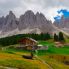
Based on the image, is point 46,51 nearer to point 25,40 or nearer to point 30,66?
point 25,40

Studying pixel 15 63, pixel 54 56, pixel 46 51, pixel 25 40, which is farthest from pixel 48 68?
pixel 25 40

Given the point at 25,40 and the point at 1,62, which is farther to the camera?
the point at 25,40

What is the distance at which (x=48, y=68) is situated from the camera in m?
74.2

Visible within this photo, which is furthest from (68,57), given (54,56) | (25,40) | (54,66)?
(25,40)

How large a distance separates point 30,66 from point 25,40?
103015mm

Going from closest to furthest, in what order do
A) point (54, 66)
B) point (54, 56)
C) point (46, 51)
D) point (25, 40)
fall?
point (54, 66) < point (54, 56) < point (46, 51) < point (25, 40)

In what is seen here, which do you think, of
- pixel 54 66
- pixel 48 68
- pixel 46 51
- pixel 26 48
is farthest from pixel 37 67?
pixel 26 48

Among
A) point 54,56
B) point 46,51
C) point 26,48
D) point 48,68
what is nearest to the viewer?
point 48,68

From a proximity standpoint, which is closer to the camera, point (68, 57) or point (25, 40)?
point (68, 57)

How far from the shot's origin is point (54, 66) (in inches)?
3142

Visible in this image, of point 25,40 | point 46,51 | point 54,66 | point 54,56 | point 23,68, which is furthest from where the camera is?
point 25,40

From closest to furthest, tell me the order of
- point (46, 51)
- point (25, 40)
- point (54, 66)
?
point (54, 66), point (46, 51), point (25, 40)

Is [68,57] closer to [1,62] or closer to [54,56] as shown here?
[54,56]

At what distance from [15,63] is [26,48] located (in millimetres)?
68630
